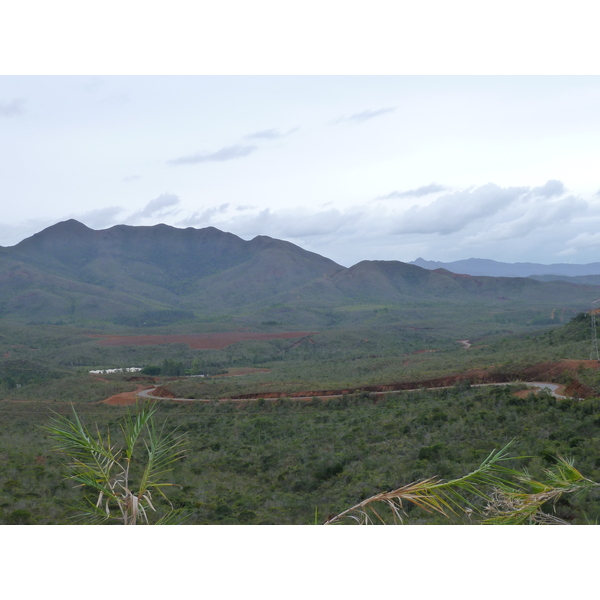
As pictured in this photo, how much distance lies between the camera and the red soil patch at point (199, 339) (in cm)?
8512

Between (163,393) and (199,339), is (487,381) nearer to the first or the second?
(163,393)

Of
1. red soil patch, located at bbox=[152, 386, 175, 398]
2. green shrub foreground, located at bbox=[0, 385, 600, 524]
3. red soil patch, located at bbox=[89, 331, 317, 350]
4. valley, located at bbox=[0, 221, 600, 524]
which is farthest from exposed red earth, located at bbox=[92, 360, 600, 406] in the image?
red soil patch, located at bbox=[89, 331, 317, 350]

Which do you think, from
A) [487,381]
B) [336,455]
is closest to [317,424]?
[336,455]

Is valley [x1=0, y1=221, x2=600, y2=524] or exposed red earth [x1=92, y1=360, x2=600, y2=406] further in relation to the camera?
exposed red earth [x1=92, y1=360, x2=600, y2=406]

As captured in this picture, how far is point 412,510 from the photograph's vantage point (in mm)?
10523

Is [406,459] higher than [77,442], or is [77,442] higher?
[77,442]

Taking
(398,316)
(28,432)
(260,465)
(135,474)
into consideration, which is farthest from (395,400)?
(398,316)

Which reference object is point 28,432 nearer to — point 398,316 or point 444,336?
point 444,336

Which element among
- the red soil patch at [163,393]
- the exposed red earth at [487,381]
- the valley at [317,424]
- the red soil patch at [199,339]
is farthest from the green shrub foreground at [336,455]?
the red soil patch at [199,339]

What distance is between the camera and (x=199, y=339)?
8988cm

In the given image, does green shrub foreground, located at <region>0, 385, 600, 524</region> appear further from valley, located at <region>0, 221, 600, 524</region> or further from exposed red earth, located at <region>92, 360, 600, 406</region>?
exposed red earth, located at <region>92, 360, 600, 406</region>

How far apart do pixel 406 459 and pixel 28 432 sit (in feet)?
63.7

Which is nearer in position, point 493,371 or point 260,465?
point 260,465

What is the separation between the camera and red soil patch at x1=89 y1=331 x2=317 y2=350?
85125 millimetres
